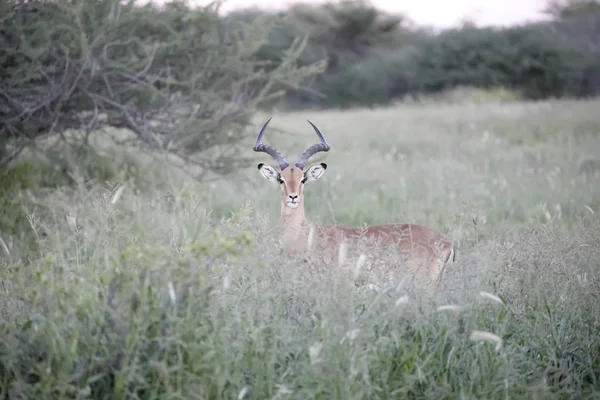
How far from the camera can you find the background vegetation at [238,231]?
11.6 ft

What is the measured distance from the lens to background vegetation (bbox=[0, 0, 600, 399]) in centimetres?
352

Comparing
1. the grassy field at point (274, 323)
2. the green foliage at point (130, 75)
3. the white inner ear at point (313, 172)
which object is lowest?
the grassy field at point (274, 323)

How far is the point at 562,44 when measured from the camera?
102 feet

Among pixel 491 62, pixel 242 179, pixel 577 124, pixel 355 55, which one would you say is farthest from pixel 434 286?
pixel 355 55

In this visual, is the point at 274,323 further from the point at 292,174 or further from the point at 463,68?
the point at 463,68

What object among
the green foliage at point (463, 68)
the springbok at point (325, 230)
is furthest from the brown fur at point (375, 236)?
the green foliage at point (463, 68)

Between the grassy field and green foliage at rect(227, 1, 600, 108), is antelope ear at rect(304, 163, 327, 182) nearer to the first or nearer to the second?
the grassy field

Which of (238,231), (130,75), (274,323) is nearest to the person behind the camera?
(274,323)

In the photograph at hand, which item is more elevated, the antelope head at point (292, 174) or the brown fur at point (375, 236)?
the antelope head at point (292, 174)

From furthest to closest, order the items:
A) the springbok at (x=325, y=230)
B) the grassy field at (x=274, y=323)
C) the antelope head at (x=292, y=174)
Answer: the antelope head at (x=292, y=174), the springbok at (x=325, y=230), the grassy field at (x=274, y=323)

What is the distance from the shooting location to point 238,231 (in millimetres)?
4324

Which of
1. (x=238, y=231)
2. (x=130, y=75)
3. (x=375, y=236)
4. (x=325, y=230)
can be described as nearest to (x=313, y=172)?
(x=375, y=236)

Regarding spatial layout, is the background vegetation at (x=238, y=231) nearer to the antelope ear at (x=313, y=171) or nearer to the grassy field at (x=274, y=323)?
the grassy field at (x=274, y=323)

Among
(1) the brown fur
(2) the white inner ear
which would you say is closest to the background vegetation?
(1) the brown fur
